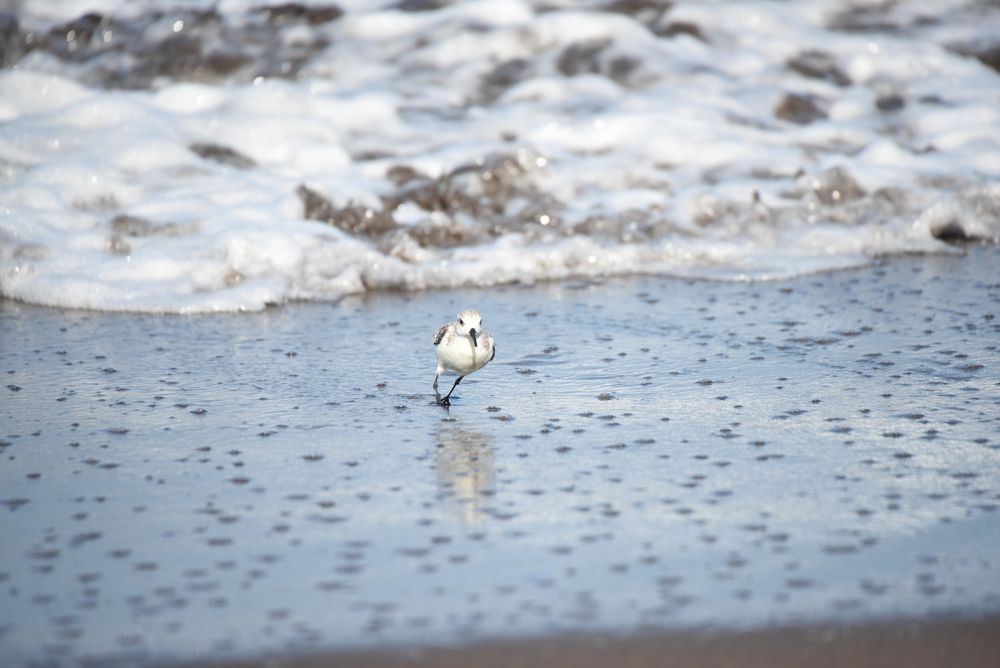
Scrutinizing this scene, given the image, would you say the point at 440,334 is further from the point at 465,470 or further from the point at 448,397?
the point at 465,470

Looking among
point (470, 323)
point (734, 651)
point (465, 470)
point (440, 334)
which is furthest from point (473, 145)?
point (734, 651)

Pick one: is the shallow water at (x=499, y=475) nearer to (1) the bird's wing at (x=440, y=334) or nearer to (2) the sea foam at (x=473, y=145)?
(1) the bird's wing at (x=440, y=334)

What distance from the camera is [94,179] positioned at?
24.2 ft

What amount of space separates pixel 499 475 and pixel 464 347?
863 millimetres

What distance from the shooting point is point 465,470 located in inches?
145

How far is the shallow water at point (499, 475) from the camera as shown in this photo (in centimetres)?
270

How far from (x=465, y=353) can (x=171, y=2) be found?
6.79m

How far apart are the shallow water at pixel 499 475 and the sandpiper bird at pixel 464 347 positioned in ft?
0.51

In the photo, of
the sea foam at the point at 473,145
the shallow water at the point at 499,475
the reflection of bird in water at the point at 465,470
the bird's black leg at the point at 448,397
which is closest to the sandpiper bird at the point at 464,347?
the bird's black leg at the point at 448,397

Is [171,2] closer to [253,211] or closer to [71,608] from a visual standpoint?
[253,211]

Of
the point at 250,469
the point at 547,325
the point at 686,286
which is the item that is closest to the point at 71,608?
the point at 250,469

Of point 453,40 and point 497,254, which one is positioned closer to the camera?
point 497,254

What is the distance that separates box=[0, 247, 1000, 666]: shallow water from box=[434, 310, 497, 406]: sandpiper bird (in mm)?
154

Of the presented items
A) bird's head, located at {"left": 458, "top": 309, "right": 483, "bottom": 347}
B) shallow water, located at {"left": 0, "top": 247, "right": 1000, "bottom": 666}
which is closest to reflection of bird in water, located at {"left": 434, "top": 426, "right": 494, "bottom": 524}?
Result: shallow water, located at {"left": 0, "top": 247, "right": 1000, "bottom": 666}
